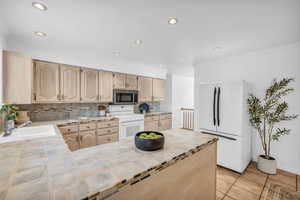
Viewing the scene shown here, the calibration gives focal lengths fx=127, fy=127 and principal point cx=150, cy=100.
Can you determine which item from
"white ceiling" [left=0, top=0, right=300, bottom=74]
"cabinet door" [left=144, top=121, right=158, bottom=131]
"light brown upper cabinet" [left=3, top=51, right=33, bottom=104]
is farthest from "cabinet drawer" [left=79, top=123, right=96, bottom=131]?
"white ceiling" [left=0, top=0, right=300, bottom=74]

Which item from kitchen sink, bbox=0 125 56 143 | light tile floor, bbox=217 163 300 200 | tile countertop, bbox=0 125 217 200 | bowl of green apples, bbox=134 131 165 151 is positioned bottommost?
light tile floor, bbox=217 163 300 200

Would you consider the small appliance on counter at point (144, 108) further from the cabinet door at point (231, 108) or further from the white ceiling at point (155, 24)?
the cabinet door at point (231, 108)

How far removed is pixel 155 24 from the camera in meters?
1.79

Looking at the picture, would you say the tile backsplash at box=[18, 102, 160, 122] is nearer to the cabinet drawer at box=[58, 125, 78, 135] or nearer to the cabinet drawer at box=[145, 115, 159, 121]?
the cabinet drawer at box=[58, 125, 78, 135]

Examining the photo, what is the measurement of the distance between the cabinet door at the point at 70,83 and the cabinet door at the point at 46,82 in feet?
0.35

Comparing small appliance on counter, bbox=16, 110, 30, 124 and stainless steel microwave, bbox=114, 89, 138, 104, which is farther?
stainless steel microwave, bbox=114, 89, 138, 104

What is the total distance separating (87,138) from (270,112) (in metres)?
3.95

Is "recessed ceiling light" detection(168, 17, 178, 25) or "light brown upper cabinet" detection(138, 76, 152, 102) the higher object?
"recessed ceiling light" detection(168, 17, 178, 25)

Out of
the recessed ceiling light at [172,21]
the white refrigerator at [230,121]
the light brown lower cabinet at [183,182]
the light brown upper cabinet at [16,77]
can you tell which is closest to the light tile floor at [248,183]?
the white refrigerator at [230,121]

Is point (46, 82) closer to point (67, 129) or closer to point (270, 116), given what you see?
point (67, 129)

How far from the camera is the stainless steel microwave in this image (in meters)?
3.59

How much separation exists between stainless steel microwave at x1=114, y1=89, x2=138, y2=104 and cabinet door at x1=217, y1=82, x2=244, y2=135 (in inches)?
92.0

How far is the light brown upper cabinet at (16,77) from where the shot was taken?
1932mm

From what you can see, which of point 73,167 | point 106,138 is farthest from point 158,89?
point 73,167
